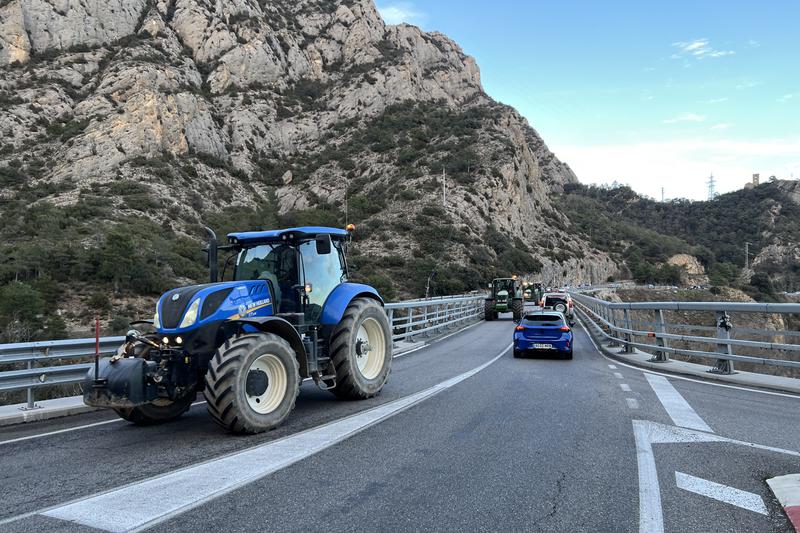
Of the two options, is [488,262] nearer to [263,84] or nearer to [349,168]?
[349,168]

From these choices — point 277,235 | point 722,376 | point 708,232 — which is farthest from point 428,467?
point 708,232

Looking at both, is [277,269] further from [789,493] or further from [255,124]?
[255,124]

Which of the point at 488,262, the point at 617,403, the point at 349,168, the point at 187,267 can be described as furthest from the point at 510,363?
the point at 349,168

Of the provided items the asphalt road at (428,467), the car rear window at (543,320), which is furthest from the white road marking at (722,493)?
the car rear window at (543,320)

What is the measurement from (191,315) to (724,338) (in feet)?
31.7

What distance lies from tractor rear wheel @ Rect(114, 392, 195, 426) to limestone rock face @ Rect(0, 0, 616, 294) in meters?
48.2

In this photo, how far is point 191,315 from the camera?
5844 mm

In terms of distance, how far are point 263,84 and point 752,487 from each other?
9012 cm

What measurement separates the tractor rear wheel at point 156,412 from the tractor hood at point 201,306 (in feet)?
3.39

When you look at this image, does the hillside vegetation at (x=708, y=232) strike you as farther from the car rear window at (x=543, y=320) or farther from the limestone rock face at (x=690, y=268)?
the car rear window at (x=543, y=320)

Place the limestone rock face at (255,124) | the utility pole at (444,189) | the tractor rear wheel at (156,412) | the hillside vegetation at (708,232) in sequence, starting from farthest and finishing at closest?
1. the hillside vegetation at (708,232)
2. the utility pole at (444,189)
3. the limestone rock face at (255,124)
4. the tractor rear wheel at (156,412)

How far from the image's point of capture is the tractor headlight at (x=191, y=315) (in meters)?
5.82

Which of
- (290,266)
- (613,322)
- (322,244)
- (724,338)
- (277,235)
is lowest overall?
(613,322)

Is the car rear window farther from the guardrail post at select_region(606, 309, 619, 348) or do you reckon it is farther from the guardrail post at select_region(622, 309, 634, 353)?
the guardrail post at select_region(606, 309, 619, 348)
